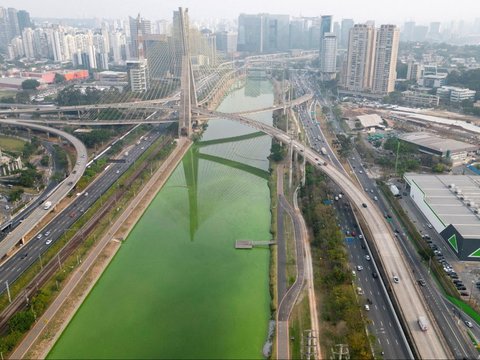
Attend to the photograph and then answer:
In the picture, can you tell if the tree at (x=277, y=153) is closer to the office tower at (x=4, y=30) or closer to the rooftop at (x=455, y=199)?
the rooftop at (x=455, y=199)

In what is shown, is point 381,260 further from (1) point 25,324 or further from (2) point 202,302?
(1) point 25,324

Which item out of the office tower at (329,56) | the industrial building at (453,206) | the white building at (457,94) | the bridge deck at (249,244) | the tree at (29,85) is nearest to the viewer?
the industrial building at (453,206)

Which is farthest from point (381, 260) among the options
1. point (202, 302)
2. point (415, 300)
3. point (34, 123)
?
point (34, 123)

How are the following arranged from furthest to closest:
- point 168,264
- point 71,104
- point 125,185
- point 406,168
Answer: point 71,104
point 406,168
point 125,185
point 168,264

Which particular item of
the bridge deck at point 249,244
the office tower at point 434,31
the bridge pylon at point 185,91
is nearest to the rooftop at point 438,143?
the bridge deck at point 249,244

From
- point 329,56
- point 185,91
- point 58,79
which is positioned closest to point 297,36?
point 329,56

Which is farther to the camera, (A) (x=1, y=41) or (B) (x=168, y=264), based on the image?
(A) (x=1, y=41)
